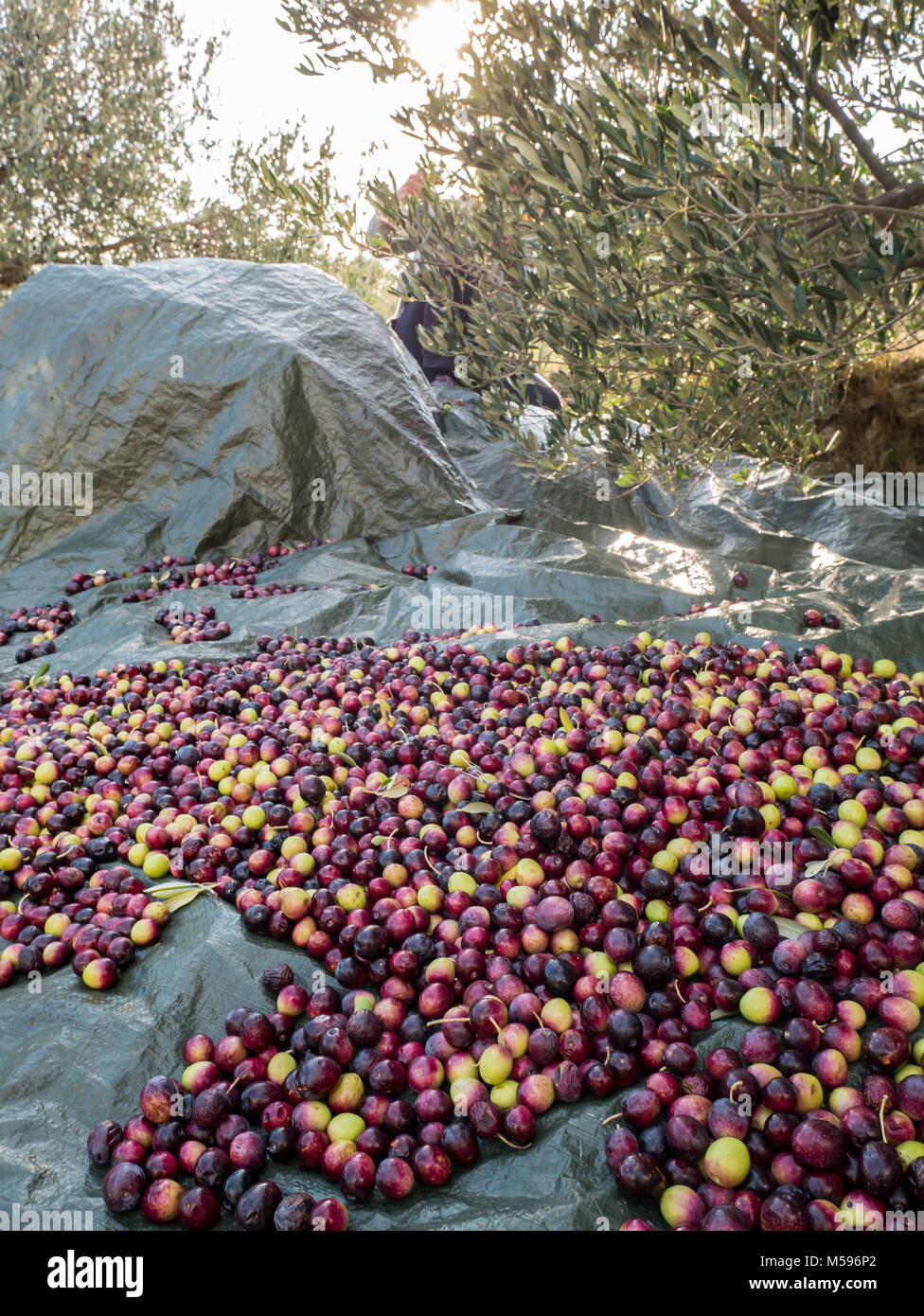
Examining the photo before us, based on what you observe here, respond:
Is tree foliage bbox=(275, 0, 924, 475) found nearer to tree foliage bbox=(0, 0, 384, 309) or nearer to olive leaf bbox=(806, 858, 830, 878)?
olive leaf bbox=(806, 858, 830, 878)

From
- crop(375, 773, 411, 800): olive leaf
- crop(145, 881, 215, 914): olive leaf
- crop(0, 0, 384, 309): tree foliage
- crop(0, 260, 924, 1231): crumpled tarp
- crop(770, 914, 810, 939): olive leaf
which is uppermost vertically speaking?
crop(0, 0, 384, 309): tree foliage

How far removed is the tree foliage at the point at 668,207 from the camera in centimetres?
261

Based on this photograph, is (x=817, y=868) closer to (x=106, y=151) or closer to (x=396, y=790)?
(x=396, y=790)

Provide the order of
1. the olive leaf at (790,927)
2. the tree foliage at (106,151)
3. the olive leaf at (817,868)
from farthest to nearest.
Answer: the tree foliage at (106,151) → the olive leaf at (817,868) → the olive leaf at (790,927)

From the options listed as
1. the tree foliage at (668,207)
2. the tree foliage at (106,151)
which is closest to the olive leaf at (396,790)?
the tree foliage at (668,207)

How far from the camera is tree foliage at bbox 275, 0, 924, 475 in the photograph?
261cm

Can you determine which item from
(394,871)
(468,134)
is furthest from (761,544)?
(394,871)

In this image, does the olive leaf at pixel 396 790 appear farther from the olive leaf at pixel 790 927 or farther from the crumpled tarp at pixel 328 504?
the crumpled tarp at pixel 328 504

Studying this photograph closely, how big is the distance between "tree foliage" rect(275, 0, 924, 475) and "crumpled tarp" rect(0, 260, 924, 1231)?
3.79 feet

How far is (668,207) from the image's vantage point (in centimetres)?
262

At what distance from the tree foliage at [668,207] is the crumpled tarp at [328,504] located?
1154mm

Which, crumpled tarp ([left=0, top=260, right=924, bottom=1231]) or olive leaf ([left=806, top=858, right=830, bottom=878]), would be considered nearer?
olive leaf ([left=806, top=858, right=830, bottom=878])

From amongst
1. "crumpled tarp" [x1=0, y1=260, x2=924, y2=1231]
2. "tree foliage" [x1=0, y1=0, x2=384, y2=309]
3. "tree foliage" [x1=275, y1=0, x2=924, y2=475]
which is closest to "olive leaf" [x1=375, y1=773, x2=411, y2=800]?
"crumpled tarp" [x1=0, y1=260, x2=924, y2=1231]

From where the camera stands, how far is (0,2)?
10578 millimetres
